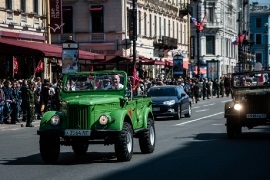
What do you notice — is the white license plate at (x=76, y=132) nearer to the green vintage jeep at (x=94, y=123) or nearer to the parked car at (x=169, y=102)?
the green vintage jeep at (x=94, y=123)

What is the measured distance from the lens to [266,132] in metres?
28.6

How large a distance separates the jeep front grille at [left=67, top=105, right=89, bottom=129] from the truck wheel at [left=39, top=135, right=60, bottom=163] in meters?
0.51

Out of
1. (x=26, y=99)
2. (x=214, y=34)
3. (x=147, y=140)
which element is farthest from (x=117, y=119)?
(x=214, y=34)

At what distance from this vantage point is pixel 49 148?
710 inches

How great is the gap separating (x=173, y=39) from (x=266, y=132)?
5068 cm

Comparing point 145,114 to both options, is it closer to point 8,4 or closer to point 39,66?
point 39,66

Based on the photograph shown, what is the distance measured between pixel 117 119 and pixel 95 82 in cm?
211

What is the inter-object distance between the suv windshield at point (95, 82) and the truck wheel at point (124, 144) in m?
1.57

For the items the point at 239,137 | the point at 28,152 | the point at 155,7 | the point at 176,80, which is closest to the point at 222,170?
the point at 28,152

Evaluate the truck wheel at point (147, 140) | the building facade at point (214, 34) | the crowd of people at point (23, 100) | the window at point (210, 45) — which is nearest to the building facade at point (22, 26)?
the crowd of people at point (23, 100)

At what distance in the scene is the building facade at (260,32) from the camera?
174m

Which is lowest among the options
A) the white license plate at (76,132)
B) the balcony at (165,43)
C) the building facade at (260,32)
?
the white license plate at (76,132)

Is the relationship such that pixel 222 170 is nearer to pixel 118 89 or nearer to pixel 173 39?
pixel 118 89

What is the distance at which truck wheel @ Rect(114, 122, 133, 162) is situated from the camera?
17.5 metres
